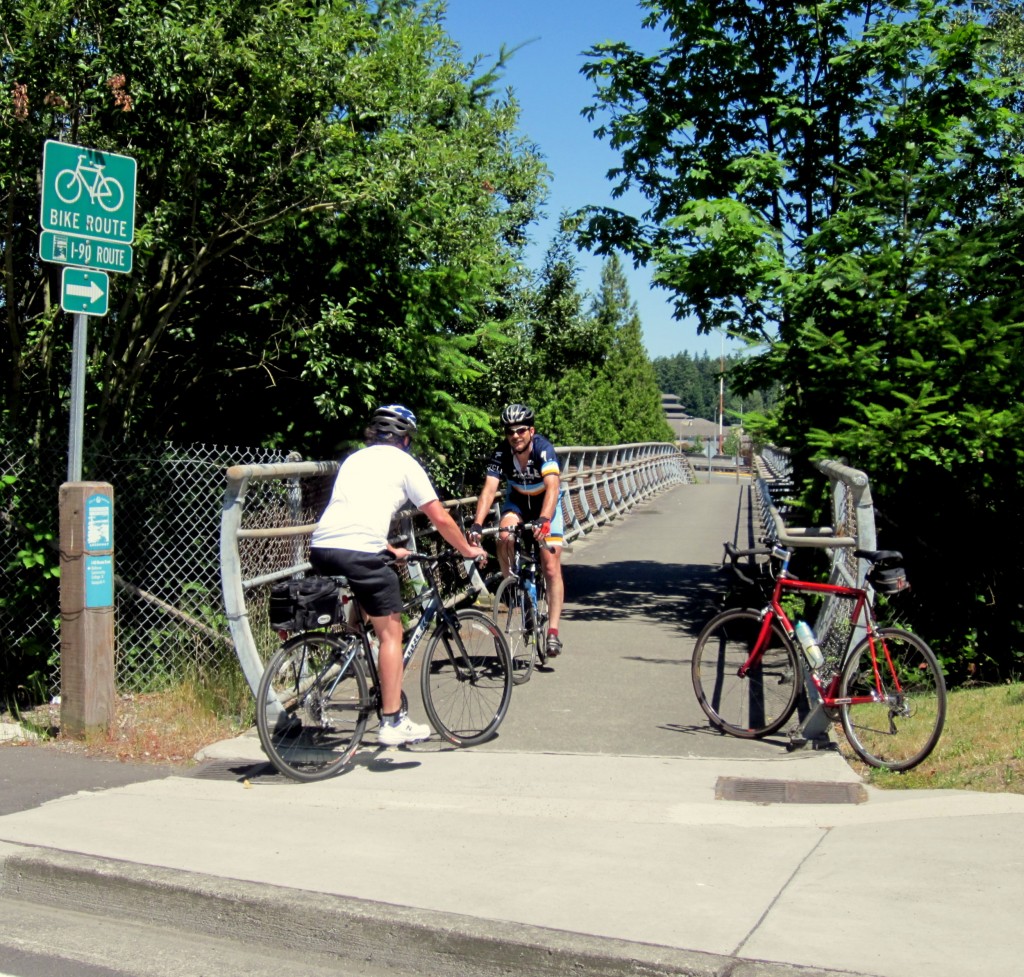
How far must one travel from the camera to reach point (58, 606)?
812 centimetres

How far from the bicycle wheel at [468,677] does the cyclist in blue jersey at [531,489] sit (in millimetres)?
1490

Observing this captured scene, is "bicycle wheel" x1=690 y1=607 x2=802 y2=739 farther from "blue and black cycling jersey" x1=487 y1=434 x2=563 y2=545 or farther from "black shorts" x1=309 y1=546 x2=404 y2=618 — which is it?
"black shorts" x1=309 y1=546 x2=404 y2=618

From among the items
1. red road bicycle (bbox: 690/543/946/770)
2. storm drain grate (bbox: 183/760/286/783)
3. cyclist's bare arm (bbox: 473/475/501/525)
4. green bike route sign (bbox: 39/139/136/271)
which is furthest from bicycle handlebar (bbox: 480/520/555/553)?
green bike route sign (bbox: 39/139/136/271)

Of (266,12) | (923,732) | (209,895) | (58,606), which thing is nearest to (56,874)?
(209,895)

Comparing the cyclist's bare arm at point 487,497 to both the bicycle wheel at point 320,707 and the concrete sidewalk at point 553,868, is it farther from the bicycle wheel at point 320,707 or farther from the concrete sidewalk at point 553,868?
the concrete sidewalk at point 553,868

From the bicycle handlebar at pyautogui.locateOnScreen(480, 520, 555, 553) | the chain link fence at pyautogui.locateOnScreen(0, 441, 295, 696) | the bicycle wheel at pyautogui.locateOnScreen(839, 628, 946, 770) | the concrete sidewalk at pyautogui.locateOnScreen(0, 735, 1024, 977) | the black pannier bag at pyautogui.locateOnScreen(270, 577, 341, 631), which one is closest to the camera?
the concrete sidewalk at pyautogui.locateOnScreen(0, 735, 1024, 977)

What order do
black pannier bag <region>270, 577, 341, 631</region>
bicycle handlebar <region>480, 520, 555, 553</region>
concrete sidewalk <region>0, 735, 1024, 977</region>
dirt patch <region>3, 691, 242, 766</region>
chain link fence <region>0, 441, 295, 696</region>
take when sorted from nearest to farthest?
concrete sidewalk <region>0, 735, 1024, 977</region>, black pannier bag <region>270, 577, 341, 631</region>, dirt patch <region>3, 691, 242, 766</region>, chain link fence <region>0, 441, 295, 696</region>, bicycle handlebar <region>480, 520, 555, 553</region>

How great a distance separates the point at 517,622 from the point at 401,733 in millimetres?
2236

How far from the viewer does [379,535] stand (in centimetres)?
621

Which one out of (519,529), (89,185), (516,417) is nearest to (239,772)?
(519,529)

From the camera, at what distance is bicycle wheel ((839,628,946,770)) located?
6213 mm

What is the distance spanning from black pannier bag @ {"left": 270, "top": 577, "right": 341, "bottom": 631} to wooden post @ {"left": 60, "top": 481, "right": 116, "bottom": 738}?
1413 mm

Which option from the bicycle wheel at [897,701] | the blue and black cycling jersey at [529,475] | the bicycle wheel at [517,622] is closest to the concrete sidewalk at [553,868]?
the bicycle wheel at [897,701]

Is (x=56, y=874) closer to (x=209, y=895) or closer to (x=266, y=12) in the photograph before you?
(x=209, y=895)
